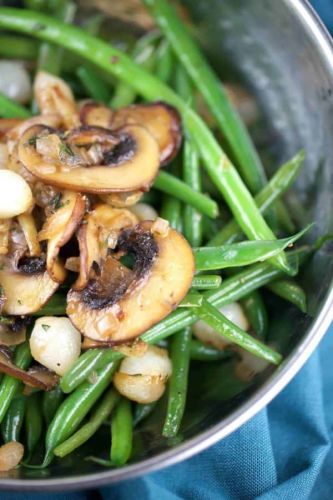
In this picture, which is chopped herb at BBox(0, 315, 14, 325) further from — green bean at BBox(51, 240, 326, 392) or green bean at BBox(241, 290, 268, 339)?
green bean at BBox(241, 290, 268, 339)

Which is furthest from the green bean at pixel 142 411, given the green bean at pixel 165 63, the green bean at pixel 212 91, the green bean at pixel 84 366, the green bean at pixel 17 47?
the green bean at pixel 17 47

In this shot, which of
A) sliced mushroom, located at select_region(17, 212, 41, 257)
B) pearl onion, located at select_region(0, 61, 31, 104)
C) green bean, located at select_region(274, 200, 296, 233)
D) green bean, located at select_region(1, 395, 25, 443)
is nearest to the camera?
sliced mushroom, located at select_region(17, 212, 41, 257)

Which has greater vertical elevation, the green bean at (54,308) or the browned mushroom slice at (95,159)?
the browned mushroom slice at (95,159)

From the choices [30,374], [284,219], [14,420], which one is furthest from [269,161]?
[14,420]

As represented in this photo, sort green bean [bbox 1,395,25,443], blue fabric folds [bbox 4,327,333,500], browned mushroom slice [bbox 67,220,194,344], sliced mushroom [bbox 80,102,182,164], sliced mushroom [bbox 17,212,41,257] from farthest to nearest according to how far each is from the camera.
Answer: sliced mushroom [bbox 80,102,182,164], blue fabric folds [bbox 4,327,333,500], green bean [bbox 1,395,25,443], sliced mushroom [bbox 17,212,41,257], browned mushroom slice [bbox 67,220,194,344]

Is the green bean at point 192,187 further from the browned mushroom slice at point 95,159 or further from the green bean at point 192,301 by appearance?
the green bean at point 192,301

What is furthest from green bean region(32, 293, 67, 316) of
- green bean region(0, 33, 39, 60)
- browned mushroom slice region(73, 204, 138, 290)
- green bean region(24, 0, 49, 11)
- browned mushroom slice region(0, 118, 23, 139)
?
green bean region(24, 0, 49, 11)

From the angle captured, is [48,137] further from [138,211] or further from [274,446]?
[274,446]

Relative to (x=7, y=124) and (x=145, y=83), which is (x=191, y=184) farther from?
(x=7, y=124)
